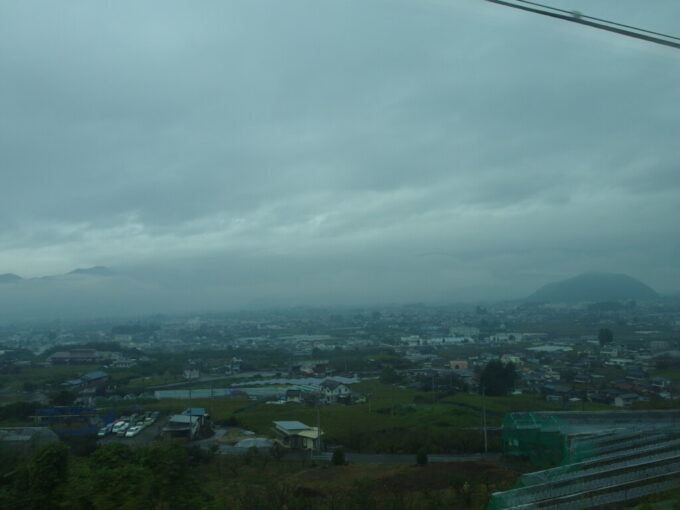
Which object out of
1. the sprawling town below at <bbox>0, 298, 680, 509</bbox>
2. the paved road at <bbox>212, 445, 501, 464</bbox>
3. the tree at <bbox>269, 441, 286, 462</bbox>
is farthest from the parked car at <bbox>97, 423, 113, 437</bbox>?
the tree at <bbox>269, 441, 286, 462</bbox>

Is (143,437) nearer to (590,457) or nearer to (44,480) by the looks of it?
(44,480)

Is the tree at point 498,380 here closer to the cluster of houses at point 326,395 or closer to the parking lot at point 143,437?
the cluster of houses at point 326,395

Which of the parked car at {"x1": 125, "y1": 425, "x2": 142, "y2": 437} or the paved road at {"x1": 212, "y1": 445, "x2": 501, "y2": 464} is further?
the parked car at {"x1": 125, "y1": 425, "x2": 142, "y2": 437}

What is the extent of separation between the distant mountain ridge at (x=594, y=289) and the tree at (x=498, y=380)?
41532mm

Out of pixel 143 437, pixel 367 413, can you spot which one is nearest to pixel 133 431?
pixel 143 437

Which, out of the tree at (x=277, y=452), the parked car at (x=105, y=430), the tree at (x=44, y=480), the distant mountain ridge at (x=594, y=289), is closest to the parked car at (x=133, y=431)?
the parked car at (x=105, y=430)

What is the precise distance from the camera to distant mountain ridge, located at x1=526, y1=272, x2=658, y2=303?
5156cm

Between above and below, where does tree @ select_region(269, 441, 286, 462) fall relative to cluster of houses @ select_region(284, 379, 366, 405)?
above

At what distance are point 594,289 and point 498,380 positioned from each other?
49.2 meters

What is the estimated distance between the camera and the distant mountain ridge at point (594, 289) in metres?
51.6

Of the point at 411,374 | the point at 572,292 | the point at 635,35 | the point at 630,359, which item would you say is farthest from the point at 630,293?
the point at 635,35

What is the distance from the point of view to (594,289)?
180ft

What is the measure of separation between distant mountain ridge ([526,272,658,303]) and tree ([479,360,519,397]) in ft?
136

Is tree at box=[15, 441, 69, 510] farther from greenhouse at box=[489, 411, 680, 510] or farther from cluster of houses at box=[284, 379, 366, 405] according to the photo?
cluster of houses at box=[284, 379, 366, 405]
